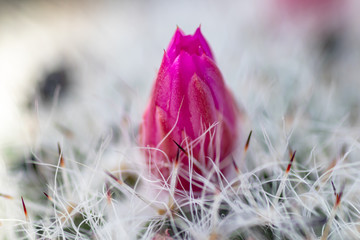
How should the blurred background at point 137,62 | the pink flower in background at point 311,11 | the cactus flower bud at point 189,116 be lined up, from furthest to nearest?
1. the pink flower in background at point 311,11
2. the blurred background at point 137,62
3. the cactus flower bud at point 189,116

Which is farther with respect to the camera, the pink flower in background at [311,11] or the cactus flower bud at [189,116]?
the pink flower in background at [311,11]

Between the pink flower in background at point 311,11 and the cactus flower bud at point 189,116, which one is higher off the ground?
the pink flower in background at point 311,11

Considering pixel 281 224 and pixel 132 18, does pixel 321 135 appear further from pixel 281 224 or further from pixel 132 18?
pixel 132 18

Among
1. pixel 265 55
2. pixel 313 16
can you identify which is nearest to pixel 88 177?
pixel 265 55

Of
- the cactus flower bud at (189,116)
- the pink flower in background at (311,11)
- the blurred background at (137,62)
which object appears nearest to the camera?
the cactus flower bud at (189,116)

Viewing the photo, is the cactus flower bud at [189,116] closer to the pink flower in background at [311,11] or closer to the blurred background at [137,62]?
the blurred background at [137,62]

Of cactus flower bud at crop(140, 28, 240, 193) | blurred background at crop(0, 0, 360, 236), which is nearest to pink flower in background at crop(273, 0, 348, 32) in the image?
blurred background at crop(0, 0, 360, 236)

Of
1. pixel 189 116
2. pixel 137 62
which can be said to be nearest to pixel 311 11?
pixel 137 62

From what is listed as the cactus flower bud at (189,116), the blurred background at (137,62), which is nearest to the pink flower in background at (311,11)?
the blurred background at (137,62)
